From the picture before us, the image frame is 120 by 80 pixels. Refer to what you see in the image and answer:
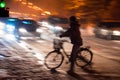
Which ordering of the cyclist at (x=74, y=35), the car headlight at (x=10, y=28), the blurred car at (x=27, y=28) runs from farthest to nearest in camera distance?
the car headlight at (x=10, y=28) < the blurred car at (x=27, y=28) < the cyclist at (x=74, y=35)

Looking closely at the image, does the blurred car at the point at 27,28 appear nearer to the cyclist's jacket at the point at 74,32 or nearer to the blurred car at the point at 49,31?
the blurred car at the point at 49,31

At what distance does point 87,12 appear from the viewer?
152 ft

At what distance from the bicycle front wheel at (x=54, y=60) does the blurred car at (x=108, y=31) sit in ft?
55.9

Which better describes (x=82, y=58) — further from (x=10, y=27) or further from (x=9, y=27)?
(x=9, y=27)

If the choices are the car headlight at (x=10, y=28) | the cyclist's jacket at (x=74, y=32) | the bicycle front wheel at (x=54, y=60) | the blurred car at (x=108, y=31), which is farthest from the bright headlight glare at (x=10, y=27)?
the cyclist's jacket at (x=74, y=32)

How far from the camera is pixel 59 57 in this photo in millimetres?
11398

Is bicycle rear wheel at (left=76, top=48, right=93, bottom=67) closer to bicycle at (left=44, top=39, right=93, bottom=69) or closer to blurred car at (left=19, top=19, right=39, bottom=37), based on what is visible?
bicycle at (left=44, top=39, right=93, bottom=69)

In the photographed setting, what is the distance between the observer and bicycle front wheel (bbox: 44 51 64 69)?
A: 11.4 metres

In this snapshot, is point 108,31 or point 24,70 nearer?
point 24,70

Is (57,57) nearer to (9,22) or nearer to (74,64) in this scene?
(74,64)

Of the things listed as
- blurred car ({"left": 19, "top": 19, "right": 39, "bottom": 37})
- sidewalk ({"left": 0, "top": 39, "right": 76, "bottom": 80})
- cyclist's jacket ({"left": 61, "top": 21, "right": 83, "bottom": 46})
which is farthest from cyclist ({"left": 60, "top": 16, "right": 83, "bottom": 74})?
blurred car ({"left": 19, "top": 19, "right": 39, "bottom": 37})

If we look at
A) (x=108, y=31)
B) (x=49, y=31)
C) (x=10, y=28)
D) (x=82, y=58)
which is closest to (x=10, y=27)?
(x=10, y=28)

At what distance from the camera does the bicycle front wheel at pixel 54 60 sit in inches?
449

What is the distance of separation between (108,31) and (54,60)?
58.0ft
